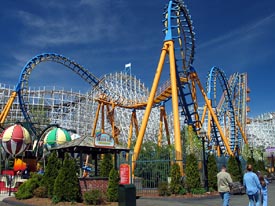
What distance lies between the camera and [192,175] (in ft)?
52.5

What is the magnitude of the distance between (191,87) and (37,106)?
98.6 ft

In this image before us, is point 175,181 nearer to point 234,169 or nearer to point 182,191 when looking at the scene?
point 182,191

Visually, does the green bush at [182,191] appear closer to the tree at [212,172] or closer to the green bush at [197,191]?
the green bush at [197,191]

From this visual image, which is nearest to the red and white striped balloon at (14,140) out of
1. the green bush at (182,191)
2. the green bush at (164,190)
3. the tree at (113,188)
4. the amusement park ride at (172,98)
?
the amusement park ride at (172,98)

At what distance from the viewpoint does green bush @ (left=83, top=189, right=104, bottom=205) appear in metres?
11.8

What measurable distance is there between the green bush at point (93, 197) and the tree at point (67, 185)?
0.44m

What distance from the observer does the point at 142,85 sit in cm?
4416

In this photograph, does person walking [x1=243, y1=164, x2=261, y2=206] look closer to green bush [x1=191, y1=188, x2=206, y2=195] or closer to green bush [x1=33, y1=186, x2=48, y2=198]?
green bush [x1=191, y1=188, x2=206, y2=195]

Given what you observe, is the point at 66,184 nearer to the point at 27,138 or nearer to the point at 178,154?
the point at 178,154

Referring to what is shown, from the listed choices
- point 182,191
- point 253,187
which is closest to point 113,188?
point 182,191

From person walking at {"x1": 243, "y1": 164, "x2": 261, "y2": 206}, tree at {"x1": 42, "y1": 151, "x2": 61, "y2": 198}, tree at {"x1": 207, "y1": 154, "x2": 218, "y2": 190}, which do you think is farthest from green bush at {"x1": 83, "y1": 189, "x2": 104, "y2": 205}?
tree at {"x1": 207, "y1": 154, "x2": 218, "y2": 190}

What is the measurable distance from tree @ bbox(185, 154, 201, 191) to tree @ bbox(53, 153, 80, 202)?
590 centimetres

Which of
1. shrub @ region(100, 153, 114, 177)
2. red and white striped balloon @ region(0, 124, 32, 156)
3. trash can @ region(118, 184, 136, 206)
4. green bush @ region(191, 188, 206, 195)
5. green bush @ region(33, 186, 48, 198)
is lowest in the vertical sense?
green bush @ region(191, 188, 206, 195)

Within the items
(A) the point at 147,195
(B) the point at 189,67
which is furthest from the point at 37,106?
(A) the point at 147,195
